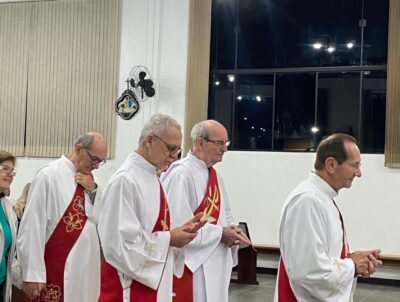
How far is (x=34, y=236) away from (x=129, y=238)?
1.03 metres

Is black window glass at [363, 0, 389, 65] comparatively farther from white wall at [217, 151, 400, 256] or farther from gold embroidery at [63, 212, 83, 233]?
gold embroidery at [63, 212, 83, 233]

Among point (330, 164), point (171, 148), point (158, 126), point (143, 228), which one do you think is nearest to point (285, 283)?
point (330, 164)

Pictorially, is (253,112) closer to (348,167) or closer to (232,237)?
(232,237)

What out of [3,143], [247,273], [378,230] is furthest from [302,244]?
[3,143]

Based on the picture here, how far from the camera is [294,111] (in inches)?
346

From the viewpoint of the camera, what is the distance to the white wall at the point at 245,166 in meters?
8.07

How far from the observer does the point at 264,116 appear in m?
8.95

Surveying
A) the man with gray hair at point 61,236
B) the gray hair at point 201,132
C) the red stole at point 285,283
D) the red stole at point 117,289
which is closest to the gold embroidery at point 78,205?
the man with gray hair at point 61,236

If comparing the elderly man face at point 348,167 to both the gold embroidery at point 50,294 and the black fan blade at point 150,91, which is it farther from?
the black fan blade at point 150,91

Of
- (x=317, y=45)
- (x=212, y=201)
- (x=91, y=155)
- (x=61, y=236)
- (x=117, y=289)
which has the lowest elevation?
(x=117, y=289)

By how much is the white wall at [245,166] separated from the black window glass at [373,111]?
9.4 inches

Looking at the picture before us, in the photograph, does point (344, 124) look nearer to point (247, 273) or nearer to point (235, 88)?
point (235, 88)

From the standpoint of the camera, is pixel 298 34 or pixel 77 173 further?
pixel 298 34

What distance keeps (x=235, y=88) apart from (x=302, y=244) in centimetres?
686
